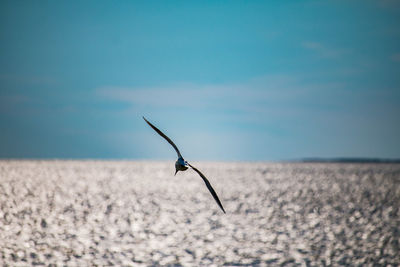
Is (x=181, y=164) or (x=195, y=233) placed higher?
(x=181, y=164)

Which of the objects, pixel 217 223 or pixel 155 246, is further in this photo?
pixel 217 223

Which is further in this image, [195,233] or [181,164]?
[195,233]

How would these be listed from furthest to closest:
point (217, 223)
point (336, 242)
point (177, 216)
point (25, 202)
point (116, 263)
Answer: point (25, 202) < point (177, 216) < point (217, 223) < point (336, 242) < point (116, 263)

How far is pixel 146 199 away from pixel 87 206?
62.0 ft

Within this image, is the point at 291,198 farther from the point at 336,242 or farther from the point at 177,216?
the point at 336,242

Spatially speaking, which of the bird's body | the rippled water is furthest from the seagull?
the rippled water

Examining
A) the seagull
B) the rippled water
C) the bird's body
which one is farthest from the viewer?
the rippled water

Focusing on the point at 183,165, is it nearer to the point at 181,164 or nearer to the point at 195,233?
the point at 181,164

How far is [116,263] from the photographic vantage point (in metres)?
41.2

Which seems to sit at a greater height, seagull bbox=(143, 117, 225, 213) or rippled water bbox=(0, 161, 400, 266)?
seagull bbox=(143, 117, 225, 213)

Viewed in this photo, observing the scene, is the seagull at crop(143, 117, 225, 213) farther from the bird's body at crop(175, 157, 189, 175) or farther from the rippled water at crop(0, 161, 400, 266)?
the rippled water at crop(0, 161, 400, 266)

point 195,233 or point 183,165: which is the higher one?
point 183,165

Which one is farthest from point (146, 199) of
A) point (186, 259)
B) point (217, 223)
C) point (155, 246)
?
point (186, 259)

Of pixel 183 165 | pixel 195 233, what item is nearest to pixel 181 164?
pixel 183 165
